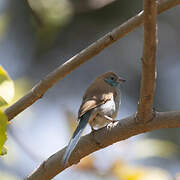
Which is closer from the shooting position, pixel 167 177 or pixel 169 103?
pixel 167 177

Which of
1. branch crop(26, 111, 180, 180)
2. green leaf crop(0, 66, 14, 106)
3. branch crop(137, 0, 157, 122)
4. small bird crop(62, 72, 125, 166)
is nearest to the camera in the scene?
branch crop(137, 0, 157, 122)

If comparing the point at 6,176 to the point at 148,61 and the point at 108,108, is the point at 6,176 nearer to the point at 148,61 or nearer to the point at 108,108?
the point at 108,108

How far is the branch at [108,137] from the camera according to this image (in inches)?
109

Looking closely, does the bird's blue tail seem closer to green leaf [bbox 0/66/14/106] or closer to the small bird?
the small bird

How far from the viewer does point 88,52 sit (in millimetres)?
2984

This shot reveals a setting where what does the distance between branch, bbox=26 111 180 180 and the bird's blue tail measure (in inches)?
1.6

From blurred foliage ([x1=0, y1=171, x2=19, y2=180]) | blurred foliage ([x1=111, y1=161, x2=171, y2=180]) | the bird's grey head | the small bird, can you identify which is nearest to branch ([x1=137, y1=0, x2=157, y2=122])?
blurred foliage ([x1=111, y1=161, x2=171, y2=180])

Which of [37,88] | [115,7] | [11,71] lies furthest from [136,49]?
[37,88]

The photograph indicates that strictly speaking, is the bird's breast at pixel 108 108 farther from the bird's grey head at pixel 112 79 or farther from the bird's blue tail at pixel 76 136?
the bird's grey head at pixel 112 79

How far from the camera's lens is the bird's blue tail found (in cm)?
288

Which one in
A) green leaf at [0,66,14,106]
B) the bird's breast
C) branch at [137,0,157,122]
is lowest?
the bird's breast

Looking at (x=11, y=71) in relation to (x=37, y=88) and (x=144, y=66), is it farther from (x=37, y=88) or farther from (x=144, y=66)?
(x=144, y=66)

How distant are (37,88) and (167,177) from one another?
3.50ft

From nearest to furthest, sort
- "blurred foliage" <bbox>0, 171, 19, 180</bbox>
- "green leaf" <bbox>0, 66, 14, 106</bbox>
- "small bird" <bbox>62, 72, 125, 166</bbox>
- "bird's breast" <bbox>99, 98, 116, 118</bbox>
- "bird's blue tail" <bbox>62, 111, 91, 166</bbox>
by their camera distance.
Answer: "green leaf" <bbox>0, 66, 14, 106</bbox> < "bird's blue tail" <bbox>62, 111, 91, 166</bbox> < "blurred foliage" <bbox>0, 171, 19, 180</bbox> < "small bird" <bbox>62, 72, 125, 166</bbox> < "bird's breast" <bbox>99, 98, 116, 118</bbox>
